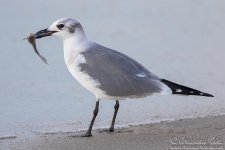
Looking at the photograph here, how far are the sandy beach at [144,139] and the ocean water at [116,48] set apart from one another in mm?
314

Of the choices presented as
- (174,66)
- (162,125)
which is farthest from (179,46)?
(162,125)

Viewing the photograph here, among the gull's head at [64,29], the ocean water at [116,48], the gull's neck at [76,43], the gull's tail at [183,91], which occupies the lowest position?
the ocean water at [116,48]

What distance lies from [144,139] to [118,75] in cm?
60

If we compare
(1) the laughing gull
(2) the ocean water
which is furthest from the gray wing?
(2) the ocean water

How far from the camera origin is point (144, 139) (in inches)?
226

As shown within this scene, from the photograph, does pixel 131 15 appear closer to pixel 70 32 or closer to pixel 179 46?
pixel 179 46

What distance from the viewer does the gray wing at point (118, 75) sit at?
5996 mm

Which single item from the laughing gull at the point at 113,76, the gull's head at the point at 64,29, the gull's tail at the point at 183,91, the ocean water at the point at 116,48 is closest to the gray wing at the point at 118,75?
the laughing gull at the point at 113,76

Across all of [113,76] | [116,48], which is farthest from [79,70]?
[116,48]

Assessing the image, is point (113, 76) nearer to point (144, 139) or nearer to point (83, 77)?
point (83, 77)

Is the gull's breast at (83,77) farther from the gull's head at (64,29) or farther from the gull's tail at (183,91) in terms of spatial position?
the gull's tail at (183,91)

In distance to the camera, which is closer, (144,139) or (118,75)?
(144,139)

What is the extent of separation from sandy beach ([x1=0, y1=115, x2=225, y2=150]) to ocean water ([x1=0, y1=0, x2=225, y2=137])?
31 cm

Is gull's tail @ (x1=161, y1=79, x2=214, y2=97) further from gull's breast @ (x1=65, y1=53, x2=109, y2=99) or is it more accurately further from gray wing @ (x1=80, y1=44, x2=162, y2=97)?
gull's breast @ (x1=65, y1=53, x2=109, y2=99)
